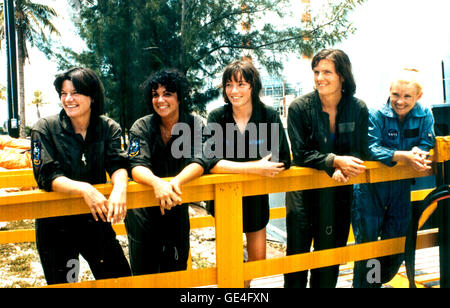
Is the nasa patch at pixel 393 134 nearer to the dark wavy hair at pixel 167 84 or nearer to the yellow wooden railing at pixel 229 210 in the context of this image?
the yellow wooden railing at pixel 229 210

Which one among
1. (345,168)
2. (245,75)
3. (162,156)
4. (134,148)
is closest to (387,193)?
(345,168)

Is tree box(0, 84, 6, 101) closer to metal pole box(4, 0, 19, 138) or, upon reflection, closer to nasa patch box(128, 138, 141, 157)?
metal pole box(4, 0, 19, 138)

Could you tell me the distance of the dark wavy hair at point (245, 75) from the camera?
173 cm

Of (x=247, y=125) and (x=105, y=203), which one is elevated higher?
(x=247, y=125)

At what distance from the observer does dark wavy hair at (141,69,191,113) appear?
1.68 metres

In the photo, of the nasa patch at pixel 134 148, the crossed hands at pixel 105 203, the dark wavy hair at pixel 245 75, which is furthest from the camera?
the dark wavy hair at pixel 245 75

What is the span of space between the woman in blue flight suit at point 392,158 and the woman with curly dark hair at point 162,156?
3.21ft

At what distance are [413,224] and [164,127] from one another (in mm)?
1408

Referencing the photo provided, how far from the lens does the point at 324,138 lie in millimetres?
1819

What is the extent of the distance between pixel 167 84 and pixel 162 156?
13.8 inches

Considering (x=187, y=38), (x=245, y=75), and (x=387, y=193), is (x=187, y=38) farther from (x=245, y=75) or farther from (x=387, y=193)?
(x=387, y=193)

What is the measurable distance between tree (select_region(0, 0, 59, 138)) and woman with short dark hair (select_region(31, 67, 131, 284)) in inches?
16.0

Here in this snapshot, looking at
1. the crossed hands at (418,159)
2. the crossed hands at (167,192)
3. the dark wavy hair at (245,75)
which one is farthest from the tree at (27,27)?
the crossed hands at (418,159)
